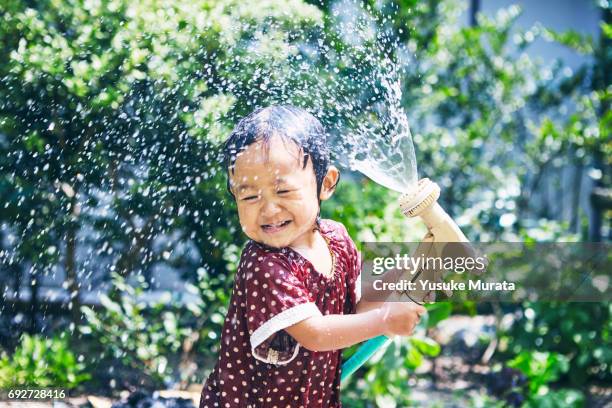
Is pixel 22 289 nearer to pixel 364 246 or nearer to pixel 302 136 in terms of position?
pixel 364 246

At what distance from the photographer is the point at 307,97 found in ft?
8.27

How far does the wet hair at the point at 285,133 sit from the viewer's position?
185 centimetres

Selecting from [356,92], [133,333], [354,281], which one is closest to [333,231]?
[354,281]

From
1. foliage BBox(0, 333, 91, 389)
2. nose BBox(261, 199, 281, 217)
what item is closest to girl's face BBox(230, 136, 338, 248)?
nose BBox(261, 199, 281, 217)

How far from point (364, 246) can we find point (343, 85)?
61 cm

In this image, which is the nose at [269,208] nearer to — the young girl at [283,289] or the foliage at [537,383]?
the young girl at [283,289]

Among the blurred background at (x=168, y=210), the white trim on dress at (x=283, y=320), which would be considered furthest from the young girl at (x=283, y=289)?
the blurred background at (x=168, y=210)

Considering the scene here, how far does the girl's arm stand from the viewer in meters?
1.76

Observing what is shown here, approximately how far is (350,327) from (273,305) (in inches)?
6.8

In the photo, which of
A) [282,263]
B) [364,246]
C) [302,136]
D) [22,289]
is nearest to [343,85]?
[364,246]

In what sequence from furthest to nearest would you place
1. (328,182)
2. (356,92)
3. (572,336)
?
(572,336), (356,92), (328,182)

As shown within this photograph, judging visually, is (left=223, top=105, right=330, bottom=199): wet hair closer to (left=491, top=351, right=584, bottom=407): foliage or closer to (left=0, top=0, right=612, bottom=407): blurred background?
(left=0, top=0, right=612, bottom=407): blurred background

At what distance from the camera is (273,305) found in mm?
1760

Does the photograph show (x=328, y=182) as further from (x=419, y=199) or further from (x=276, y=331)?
(x=276, y=331)
